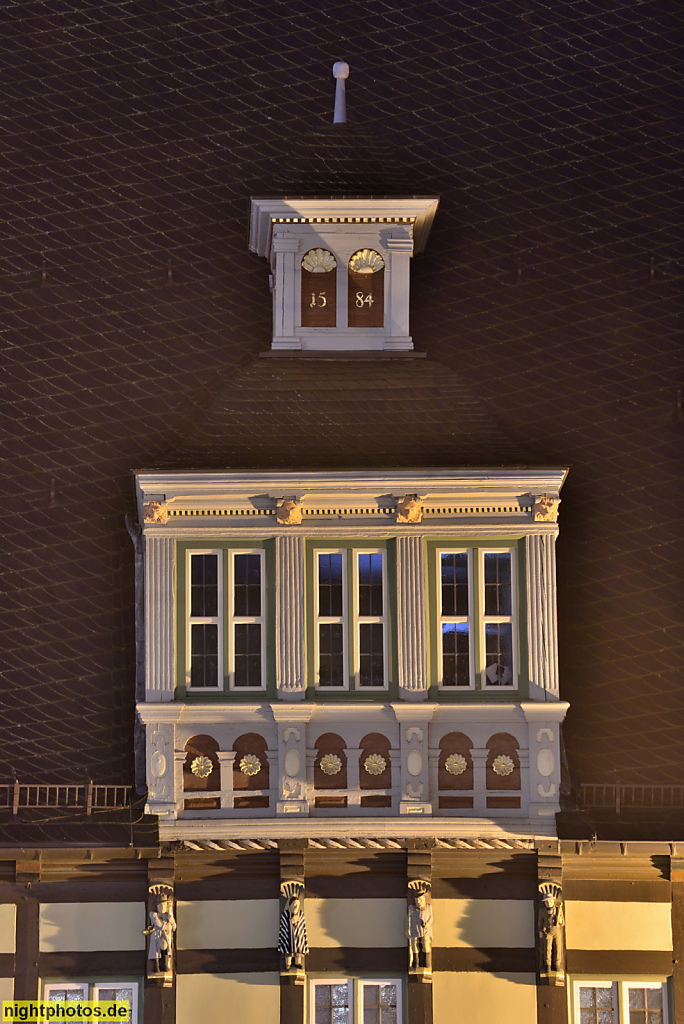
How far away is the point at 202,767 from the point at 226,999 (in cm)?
263

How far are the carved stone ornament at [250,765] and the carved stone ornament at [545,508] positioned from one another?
426 centimetres

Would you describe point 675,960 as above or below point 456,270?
below

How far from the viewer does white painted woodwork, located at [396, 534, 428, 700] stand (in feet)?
47.8

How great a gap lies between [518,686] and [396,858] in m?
2.41

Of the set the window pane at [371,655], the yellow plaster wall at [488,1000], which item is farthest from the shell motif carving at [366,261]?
the yellow plaster wall at [488,1000]

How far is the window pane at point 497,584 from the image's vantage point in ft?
48.9

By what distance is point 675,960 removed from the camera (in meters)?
14.6

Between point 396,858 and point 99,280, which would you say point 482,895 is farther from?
point 99,280

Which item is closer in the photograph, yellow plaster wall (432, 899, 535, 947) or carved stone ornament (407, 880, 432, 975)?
carved stone ornament (407, 880, 432, 975)

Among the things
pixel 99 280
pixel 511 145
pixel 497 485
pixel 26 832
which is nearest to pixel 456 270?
pixel 511 145

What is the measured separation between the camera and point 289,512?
14.6 m

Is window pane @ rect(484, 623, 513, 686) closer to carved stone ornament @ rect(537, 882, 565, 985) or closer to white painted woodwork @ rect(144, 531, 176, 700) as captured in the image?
carved stone ornament @ rect(537, 882, 565, 985)

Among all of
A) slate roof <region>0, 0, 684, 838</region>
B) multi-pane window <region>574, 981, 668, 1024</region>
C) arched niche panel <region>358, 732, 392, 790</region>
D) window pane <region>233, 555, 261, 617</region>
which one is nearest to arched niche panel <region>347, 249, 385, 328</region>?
slate roof <region>0, 0, 684, 838</region>

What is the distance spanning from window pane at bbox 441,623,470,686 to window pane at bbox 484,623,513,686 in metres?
0.23
